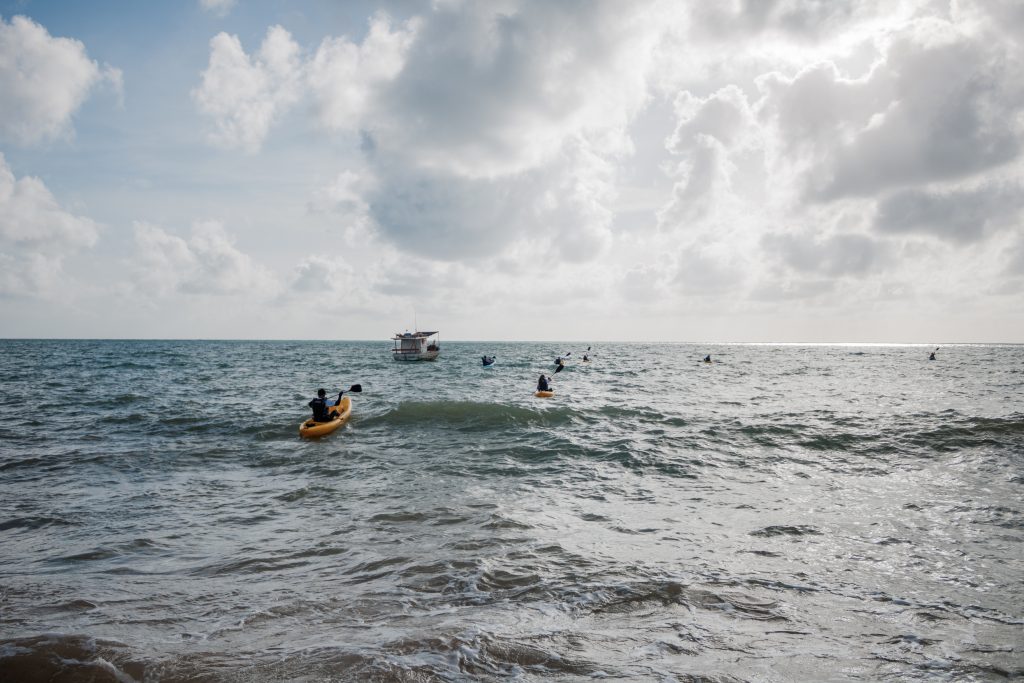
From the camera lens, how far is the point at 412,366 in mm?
66938

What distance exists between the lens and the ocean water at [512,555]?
17.7 ft

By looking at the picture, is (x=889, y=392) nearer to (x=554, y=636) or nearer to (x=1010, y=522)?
(x=1010, y=522)

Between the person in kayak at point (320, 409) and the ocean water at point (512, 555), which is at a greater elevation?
the person in kayak at point (320, 409)

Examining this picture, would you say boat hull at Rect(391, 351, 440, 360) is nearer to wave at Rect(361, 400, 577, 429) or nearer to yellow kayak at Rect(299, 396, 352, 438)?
wave at Rect(361, 400, 577, 429)

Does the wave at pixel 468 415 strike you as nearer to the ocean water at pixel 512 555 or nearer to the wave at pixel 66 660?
the ocean water at pixel 512 555

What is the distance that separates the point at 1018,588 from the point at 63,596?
521 inches

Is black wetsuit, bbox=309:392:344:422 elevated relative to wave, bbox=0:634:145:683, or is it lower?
elevated

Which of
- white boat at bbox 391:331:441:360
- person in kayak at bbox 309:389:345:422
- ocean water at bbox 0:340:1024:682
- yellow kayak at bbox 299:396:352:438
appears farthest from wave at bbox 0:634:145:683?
white boat at bbox 391:331:441:360

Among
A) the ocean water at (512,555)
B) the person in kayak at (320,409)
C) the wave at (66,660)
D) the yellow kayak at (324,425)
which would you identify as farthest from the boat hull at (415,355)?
the wave at (66,660)

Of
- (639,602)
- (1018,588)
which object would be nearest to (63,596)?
Answer: (639,602)

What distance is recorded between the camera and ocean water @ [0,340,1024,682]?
541 centimetres

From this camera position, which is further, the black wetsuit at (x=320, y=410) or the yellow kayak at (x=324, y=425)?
the black wetsuit at (x=320, y=410)

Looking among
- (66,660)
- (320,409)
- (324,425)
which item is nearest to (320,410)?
(320,409)

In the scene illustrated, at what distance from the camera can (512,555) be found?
8391mm
